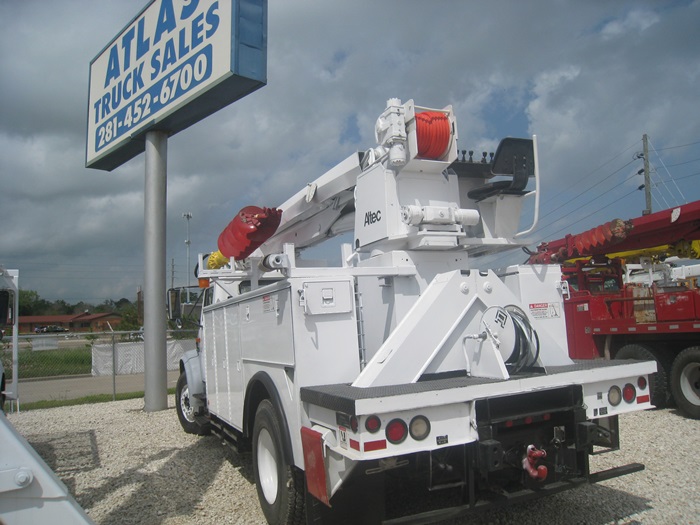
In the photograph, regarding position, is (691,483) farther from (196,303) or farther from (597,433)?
(196,303)

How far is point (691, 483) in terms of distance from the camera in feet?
17.6

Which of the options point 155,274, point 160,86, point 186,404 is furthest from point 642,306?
point 160,86

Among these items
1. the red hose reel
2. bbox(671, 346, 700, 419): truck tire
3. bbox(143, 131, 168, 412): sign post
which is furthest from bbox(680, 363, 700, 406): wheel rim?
bbox(143, 131, 168, 412): sign post

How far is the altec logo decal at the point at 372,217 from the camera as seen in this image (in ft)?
15.9

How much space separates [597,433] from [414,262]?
185cm

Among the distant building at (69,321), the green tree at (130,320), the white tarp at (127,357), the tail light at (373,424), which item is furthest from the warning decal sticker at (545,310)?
the distant building at (69,321)

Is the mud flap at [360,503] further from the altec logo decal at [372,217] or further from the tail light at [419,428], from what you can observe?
the altec logo decal at [372,217]

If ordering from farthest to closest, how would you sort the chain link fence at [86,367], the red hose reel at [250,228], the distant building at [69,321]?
1. the distant building at [69,321]
2. the chain link fence at [86,367]
3. the red hose reel at [250,228]

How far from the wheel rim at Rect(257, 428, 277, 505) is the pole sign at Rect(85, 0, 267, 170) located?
5.79 metres

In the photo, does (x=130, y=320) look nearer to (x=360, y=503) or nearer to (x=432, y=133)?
(x=432, y=133)

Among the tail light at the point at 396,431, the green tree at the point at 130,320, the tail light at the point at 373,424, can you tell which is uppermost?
the green tree at the point at 130,320

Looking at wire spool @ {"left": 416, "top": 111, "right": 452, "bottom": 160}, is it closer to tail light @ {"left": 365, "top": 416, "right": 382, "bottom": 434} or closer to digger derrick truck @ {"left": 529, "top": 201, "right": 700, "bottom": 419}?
tail light @ {"left": 365, "top": 416, "right": 382, "bottom": 434}

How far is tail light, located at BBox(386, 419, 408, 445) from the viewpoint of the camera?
3.27 meters

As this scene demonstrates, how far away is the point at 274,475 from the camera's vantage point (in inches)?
178
